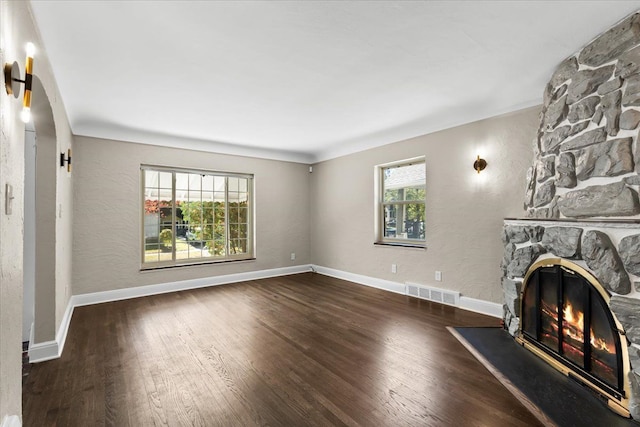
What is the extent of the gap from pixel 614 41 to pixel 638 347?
6.69 feet

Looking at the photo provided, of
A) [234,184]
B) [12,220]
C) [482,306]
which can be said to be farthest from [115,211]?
[482,306]

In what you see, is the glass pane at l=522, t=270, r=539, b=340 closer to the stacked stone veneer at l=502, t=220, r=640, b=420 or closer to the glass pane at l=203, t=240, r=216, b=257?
the stacked stone veneer at l=502, t=220, r=640, b=420

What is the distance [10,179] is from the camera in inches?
55.9

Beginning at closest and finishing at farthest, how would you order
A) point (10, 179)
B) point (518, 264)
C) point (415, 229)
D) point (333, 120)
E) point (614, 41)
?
point (10, 179) → point (614, 41) → point (518, 264) → point (333, 120) → point (415, 229)

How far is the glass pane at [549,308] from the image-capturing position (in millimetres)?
2439

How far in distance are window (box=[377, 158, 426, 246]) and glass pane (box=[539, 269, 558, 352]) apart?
6.56 ft

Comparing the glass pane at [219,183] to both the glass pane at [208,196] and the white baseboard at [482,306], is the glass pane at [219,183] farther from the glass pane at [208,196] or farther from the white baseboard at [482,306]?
the white baseboard at [482,306]

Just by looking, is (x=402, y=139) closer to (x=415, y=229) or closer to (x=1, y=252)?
(x=415, y=229)

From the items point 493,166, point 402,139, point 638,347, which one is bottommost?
point 638,347

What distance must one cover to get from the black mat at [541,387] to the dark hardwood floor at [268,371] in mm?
101

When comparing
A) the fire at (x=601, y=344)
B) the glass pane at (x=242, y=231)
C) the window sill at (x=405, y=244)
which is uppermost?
the glass pane at (x=242, y=231)

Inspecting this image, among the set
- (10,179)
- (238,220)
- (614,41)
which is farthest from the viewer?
(238,220)

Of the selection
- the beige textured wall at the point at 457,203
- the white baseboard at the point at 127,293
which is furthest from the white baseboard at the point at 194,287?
the beige textured wall at the point at 457,203

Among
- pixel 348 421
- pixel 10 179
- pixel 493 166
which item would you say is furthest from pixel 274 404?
pixel 493 166
